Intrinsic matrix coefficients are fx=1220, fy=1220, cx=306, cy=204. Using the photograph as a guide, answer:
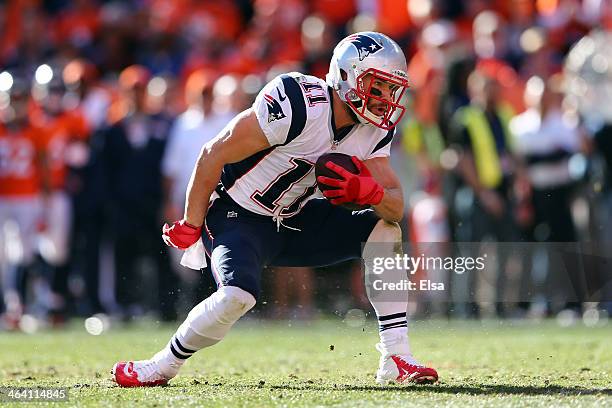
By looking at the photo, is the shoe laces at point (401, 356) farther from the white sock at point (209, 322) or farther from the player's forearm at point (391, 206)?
the white sock at point (209, 322)

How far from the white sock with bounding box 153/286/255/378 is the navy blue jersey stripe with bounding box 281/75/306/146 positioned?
795mm

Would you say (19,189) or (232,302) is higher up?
(19,189)

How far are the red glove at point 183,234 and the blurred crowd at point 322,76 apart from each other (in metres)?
2.75

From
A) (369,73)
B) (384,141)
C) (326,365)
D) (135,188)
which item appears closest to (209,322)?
(384,141)

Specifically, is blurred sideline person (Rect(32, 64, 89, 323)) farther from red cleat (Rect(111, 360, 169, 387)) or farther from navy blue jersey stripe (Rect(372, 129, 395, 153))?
navy blue jersey stripe (Rect(372, 129, 395, 153))

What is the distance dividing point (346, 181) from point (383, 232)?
526 mm

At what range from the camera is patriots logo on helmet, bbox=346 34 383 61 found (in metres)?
5.92

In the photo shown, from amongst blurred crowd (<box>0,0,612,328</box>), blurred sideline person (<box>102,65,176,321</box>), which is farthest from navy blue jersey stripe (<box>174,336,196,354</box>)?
blurred sideline person (<box>102,65,176,321</box>)

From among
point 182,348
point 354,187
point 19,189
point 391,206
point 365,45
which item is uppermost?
point 365,45

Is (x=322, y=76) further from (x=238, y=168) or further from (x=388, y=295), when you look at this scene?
(x=388, y=295)

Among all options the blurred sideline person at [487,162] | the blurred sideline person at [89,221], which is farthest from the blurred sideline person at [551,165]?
the blurred sideline person at [89,221]

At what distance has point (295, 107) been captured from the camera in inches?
227

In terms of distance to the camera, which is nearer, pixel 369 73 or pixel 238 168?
pixel 369 73

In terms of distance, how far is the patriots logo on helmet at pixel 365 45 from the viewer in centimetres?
592
